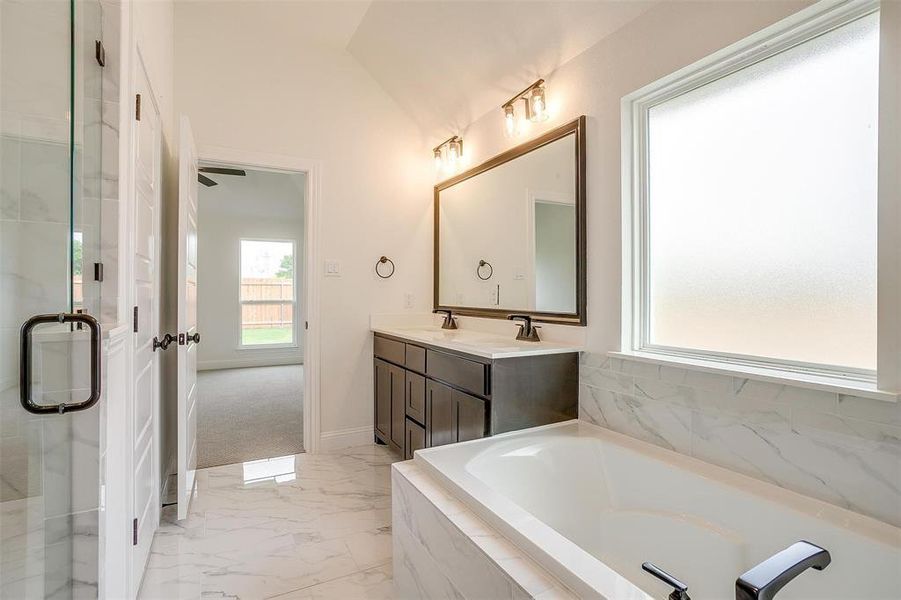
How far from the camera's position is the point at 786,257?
4.96ft

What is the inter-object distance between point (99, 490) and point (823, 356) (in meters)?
2.12

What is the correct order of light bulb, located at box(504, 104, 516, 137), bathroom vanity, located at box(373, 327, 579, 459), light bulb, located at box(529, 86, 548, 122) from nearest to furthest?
bathroom vanity, located at box(373, 327, 579, 459)
light bulb, located at box(529, 86, 548, 122)
light bulb, located at box(504, 104, 516, 137)

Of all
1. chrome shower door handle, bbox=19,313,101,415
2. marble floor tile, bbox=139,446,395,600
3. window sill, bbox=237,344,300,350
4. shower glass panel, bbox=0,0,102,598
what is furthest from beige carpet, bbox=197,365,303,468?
chrome shower door handle, bbox=19,313,101,415

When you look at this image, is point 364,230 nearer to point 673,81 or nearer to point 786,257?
point 673,81

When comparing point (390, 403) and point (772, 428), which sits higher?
point (772, 428)

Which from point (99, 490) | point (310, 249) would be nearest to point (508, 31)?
point (310, 249)

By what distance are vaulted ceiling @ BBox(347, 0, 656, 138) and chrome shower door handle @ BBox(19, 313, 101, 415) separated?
2167 mm

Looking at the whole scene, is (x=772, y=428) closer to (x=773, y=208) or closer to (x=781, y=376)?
(x=781, y=376)

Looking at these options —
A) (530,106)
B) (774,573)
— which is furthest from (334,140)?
(774,573)

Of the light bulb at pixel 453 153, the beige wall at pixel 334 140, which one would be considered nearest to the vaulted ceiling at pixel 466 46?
the light bulb at pixel 453 153

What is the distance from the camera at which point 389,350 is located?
3066mm

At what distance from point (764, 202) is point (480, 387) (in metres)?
1.30

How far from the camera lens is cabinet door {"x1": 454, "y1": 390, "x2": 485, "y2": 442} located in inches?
80.4

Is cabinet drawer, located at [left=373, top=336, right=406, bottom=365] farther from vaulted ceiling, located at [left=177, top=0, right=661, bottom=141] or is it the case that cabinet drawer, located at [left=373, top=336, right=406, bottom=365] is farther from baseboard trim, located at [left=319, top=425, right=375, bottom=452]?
vaulted ceiling, located at [left=177, top=0, right=661, bottom=141]
